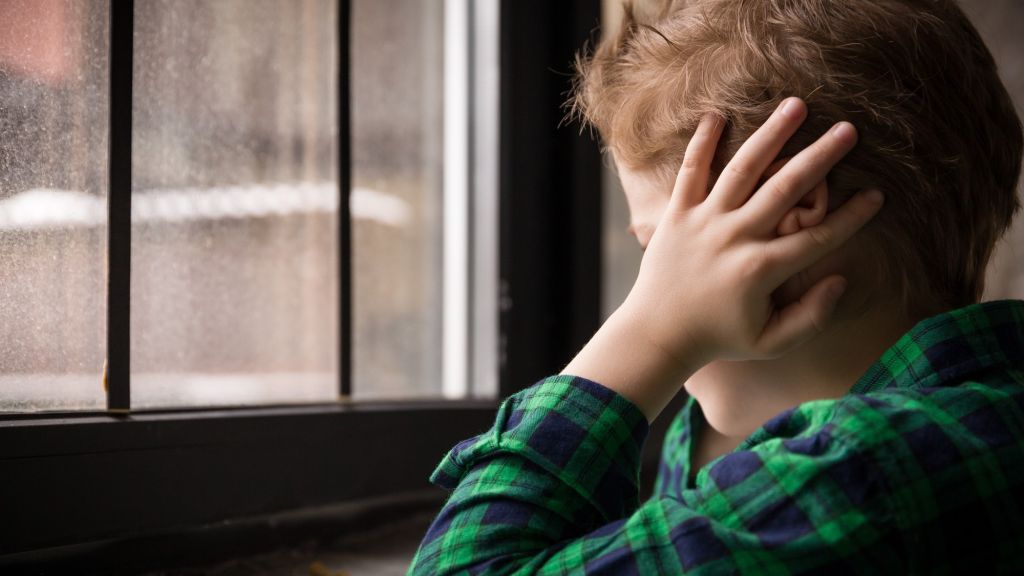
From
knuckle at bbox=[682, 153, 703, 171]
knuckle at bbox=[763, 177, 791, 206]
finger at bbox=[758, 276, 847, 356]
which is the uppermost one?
knuckle at bbox=[682, 153, 703, 171]

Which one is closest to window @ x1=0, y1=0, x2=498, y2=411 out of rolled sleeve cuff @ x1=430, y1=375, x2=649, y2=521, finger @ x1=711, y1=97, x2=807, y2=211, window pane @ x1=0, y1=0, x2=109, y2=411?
window pane @ x1=0, y1=0, x2=109, y2=411

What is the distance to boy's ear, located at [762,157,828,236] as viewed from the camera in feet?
1.83

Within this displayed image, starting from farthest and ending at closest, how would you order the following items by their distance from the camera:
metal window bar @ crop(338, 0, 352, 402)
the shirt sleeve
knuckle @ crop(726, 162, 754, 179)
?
metal window bar @ crop(338, 0, 352, 402) < knuckle @ crop(726, 162, 754, 179) < the shirt sleeve

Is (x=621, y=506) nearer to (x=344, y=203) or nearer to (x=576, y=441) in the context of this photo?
(x=576, y=441)

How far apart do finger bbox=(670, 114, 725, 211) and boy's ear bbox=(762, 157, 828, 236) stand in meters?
0.06

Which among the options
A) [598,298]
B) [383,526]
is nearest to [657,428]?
[598,298]

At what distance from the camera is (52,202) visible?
584mm

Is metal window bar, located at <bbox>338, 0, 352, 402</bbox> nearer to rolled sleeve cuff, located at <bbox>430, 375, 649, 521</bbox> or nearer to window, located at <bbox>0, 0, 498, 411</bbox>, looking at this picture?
window, located at <bbox>0, 0, 498, 411</bbox>

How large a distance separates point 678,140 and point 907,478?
278 millimetres

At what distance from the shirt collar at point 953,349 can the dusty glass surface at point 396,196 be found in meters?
0.49

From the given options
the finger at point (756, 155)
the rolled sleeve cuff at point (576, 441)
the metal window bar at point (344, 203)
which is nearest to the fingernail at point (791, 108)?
the finger at point (756, 155)

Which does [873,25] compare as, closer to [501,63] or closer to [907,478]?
[907,478]

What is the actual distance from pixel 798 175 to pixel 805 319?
96 millimetres

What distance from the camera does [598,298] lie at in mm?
1044
